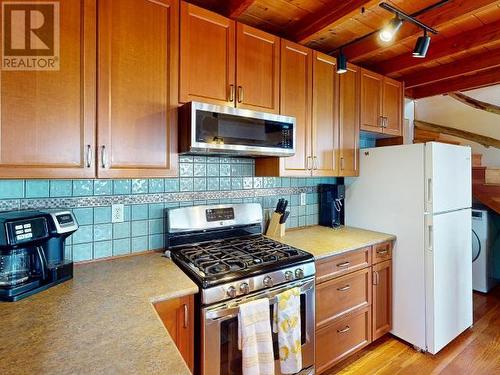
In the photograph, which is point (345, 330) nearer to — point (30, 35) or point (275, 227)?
point (275, 227)

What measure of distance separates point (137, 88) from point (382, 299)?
2.33 meters

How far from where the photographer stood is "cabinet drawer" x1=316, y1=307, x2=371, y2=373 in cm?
186

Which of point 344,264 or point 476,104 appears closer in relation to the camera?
point 344,264

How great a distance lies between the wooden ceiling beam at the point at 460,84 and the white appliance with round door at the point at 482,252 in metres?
1.47

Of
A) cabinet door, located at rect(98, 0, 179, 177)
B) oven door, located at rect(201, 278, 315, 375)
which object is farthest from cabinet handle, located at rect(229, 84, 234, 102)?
oven door, located at rect(201, 278, 315, 375)

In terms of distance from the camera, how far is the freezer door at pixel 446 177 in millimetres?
2070

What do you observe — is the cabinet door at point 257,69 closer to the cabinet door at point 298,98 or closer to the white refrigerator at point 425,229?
the cabinet door at point 298,98

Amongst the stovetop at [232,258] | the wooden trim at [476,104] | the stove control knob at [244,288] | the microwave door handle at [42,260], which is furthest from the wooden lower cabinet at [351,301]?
the wooden trim at [476,104]

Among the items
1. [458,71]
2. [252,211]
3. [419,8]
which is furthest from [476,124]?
[252,211]

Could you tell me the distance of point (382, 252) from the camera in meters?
2.25

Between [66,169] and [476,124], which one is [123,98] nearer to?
[66,169]

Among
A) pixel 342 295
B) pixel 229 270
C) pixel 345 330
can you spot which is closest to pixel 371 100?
pixel 342 295

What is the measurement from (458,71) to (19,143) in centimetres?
341

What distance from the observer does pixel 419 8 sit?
1836 mm
